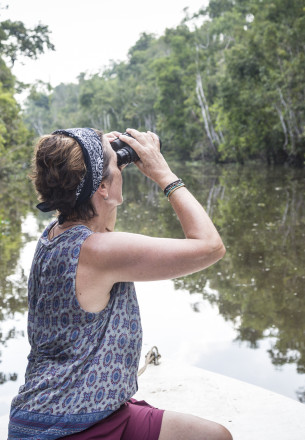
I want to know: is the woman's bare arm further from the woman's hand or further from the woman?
the woman's hand

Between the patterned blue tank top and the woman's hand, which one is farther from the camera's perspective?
the woman's hand

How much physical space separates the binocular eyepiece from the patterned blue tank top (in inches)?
10.7

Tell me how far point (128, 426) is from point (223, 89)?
2850cm

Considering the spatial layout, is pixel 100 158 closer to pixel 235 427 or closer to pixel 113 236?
pixel 113 236

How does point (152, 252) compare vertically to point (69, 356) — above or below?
above

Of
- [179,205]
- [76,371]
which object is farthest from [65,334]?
[179,205]

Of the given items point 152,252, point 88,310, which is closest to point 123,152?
point 152,252

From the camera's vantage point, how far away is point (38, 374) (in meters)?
1.48

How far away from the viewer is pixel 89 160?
1.44 meters

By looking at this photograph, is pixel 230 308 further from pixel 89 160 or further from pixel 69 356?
pixel 89 160

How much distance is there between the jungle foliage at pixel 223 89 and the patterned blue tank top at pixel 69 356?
870 inches

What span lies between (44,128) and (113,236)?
93026 millimetres

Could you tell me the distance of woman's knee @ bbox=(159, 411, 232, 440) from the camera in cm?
149

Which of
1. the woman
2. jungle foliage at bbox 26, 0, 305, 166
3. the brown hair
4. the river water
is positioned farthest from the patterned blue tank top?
jungle foliage at bbox 26, 0, 305, 166
